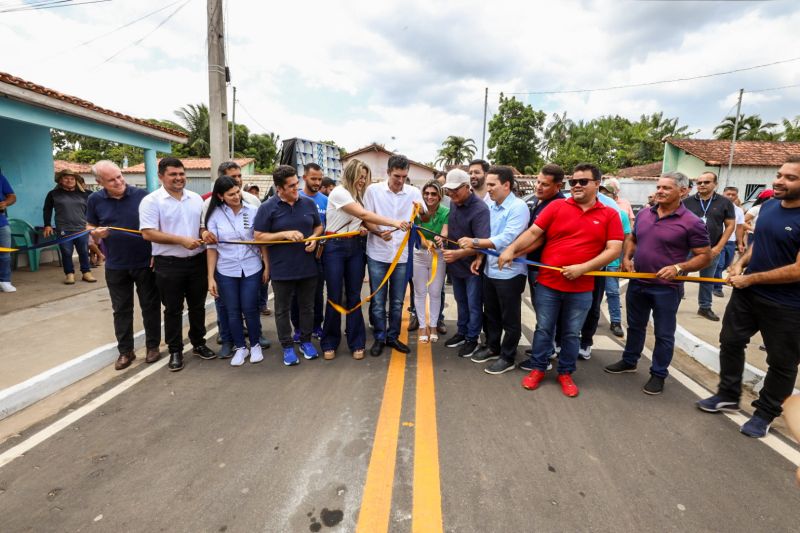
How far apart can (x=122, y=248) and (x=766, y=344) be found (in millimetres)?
5486

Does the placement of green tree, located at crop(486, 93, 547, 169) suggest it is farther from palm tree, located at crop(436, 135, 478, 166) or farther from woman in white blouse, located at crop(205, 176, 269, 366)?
woman in white blouse, located at crop(205, 176, 269, 366)

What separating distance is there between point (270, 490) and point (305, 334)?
217 centimetres

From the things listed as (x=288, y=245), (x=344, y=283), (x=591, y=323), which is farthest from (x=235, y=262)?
(x=591, y=323)

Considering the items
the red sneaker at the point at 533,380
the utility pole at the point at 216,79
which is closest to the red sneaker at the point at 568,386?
the red sneaker at the point at 533,380

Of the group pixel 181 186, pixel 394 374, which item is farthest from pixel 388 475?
pixel 181 186

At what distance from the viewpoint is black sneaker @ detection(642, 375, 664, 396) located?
12.0 ft

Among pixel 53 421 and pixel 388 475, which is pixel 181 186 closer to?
pixel 53 421

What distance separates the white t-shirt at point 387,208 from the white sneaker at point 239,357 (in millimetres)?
1634

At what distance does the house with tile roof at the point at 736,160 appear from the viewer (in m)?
24.1

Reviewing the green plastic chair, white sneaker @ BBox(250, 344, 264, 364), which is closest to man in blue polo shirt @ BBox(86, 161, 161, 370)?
white sneaker @ BBox(250, 344, 264, 364)

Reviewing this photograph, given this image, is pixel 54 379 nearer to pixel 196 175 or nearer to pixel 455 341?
pixel 455 341

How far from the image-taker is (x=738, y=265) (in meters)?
3.45

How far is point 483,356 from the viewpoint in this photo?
14.3ft

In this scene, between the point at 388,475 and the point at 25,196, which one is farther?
the point at 25,196
